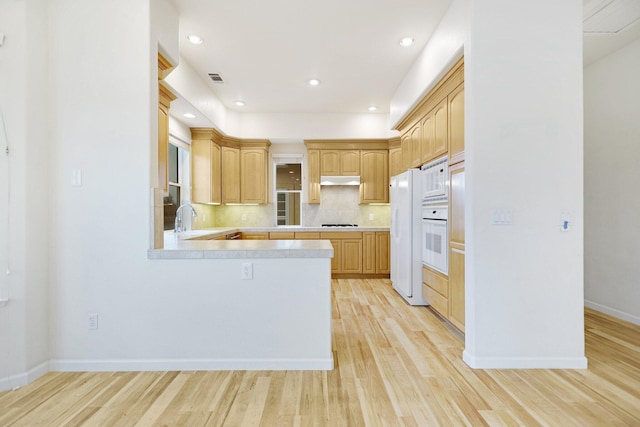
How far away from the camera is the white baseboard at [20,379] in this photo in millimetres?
2014

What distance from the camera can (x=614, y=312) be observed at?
3375 mm

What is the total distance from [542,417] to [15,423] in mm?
2767

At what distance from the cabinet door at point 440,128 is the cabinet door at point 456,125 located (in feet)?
0.35

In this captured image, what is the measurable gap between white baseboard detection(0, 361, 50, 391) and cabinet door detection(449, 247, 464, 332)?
10.1 ft

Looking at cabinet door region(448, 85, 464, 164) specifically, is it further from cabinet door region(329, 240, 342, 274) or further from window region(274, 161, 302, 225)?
window region(274, 161, 302, 225)

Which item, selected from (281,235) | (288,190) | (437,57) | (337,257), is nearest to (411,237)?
(337,257)

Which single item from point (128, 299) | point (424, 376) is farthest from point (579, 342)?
point (128, 299)

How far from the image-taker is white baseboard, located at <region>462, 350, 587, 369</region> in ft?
7.46

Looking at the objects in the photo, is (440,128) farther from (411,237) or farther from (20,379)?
(20,379)

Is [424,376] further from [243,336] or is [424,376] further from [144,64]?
[144,64]

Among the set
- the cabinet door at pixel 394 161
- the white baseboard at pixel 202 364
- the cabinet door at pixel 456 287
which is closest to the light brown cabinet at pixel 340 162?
the cabinet door at pixel 394 161

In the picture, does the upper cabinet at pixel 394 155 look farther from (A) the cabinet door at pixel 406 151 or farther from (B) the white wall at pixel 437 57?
(B) the white wall at pixel 437 57

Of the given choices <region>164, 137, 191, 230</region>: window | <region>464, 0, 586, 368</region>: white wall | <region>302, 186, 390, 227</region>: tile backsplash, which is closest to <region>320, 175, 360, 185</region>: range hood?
<region>302, 186, 390, 227</region>: tile backsplash

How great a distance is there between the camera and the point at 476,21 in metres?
2.28
